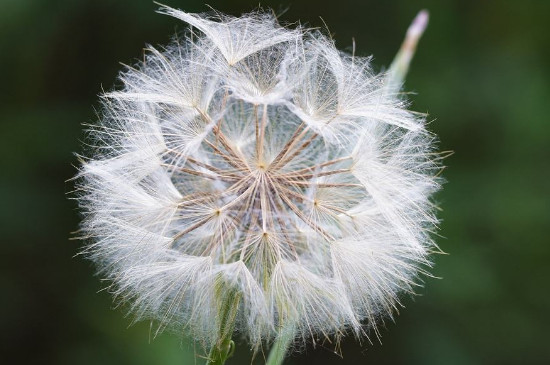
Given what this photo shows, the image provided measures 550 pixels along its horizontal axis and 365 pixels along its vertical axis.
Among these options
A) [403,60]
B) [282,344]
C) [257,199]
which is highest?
[403,60]

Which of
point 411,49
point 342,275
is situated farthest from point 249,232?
point 411,49

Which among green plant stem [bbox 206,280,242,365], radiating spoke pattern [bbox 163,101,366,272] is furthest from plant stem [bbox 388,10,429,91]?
green plant stem [bbox 206,280,242,365]

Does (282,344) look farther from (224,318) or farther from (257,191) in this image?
(257,191)

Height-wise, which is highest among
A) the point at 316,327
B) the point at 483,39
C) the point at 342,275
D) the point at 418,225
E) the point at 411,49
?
the point at 483,39

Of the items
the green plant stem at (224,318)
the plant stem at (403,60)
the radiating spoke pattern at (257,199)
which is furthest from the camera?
the plant stem at (403,60)

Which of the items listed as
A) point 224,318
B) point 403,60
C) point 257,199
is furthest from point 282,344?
point 403,60

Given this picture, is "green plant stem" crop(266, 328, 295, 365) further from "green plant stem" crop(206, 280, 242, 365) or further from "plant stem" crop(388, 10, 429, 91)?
"plant stem" crop(388, 10, 429, 91)

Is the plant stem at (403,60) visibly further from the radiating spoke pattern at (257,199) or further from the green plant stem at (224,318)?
the green plant stem at (224,318)

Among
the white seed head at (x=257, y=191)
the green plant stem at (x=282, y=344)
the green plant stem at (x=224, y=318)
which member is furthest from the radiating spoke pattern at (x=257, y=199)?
the green plant stem at (x=282, y=344)

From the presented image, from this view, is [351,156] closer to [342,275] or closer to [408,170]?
[408,170]
